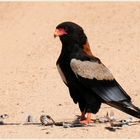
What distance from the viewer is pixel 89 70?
10.4m

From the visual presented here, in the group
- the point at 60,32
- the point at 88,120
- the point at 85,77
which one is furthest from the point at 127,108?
the point at 60,32

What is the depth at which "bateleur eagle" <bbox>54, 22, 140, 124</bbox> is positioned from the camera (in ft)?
33.9

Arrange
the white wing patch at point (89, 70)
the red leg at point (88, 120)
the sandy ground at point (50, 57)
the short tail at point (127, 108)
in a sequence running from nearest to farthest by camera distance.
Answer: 1. the white wing patch at point (89, 70)
2. the short tail at point (127, 108)
3. the red leg at point (88, 120)
4. the sandy ground at point (50, 57)

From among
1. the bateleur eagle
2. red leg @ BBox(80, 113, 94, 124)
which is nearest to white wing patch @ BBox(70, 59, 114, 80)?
the bateleur eagle

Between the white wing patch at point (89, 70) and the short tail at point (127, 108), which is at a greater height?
the white wing patch at point (89, 70)

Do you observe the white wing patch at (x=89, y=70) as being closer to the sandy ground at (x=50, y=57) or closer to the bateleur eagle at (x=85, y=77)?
the bateleur eagle at (x=85, y=77)

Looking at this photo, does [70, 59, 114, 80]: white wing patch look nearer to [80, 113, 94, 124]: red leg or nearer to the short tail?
the short tail

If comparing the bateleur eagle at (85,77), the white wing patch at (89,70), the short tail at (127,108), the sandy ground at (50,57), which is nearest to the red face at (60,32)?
the bateleur eagle at (85,77)

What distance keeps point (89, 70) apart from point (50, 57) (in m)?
8.46

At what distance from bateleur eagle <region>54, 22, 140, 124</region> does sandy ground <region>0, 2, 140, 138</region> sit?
0.38 meters

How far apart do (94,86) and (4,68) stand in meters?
7.66

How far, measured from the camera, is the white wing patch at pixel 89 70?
33.7 ft

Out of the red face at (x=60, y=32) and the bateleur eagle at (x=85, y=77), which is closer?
the bateleur eagle at (x=85, y=77)

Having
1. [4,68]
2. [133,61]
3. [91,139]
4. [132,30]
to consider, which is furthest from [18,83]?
[91,139]
